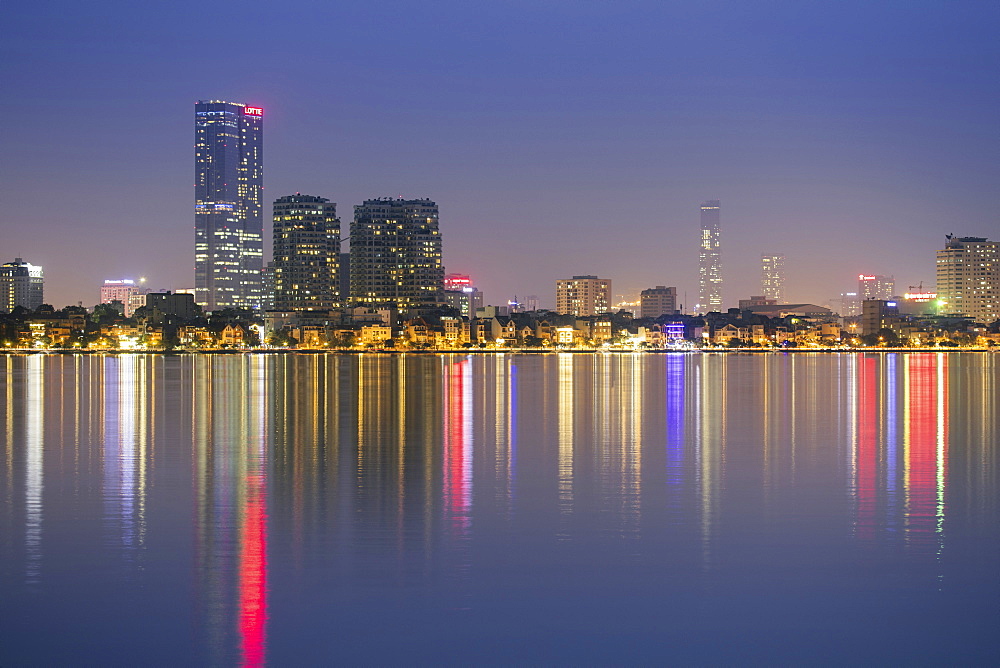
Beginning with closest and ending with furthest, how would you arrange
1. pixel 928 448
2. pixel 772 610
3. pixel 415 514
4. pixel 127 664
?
1. pixel 127 664
2. pixel 772 610
3. pixel 415 514
4. pixel 928 448

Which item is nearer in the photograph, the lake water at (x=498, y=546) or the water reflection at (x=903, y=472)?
the lake water at (x=498, y=546)

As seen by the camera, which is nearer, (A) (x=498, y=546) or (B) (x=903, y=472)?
(A) (x=498, y=546)

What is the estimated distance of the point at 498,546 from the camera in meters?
17.6

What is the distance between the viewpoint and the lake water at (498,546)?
1289 cm

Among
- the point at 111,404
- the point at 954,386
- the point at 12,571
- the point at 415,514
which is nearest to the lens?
the point at 12,571

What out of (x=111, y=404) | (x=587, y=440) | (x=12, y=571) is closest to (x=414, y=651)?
(x=12, y=571)

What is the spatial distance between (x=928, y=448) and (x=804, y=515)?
13.1m

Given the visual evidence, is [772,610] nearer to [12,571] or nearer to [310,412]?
[12,571]

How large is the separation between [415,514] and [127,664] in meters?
8.44

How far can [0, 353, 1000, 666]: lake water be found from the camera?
12891mm

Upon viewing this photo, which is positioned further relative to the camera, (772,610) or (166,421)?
(166,421)

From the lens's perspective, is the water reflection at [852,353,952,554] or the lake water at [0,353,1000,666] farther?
the water reflection at [852,353,952,554]

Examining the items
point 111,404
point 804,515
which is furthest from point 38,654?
point 111,404

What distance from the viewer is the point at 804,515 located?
67.7 ft
